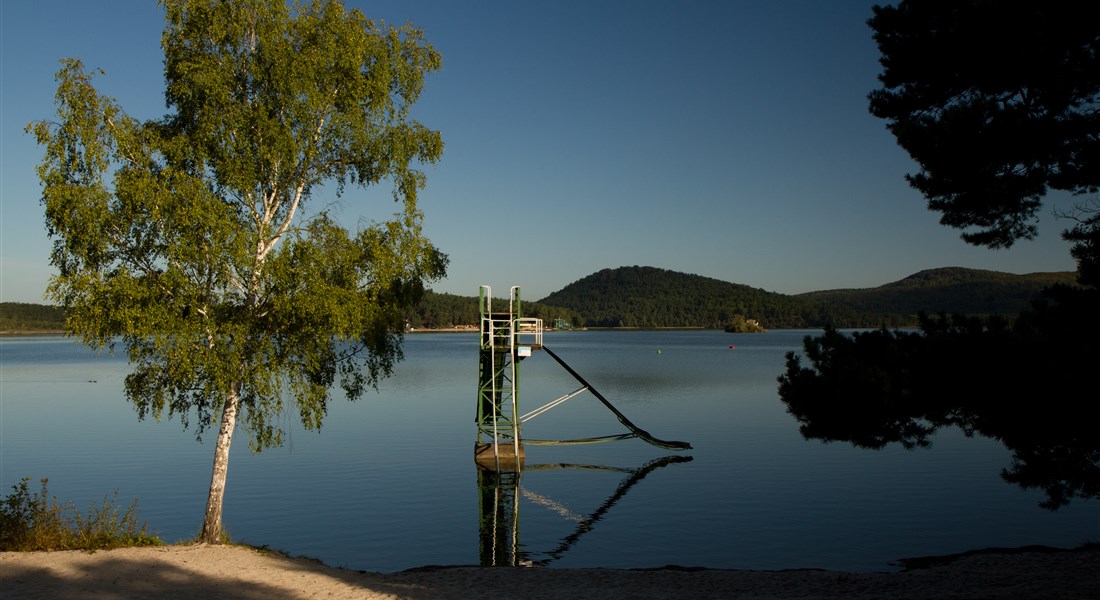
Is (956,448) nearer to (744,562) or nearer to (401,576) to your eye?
(744,562)

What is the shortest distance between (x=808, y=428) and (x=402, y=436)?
3382cm

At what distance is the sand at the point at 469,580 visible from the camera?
1395 cm

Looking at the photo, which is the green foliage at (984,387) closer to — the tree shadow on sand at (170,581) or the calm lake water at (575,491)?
the tree shadow on sand at (170,581)

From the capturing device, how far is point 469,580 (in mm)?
16719

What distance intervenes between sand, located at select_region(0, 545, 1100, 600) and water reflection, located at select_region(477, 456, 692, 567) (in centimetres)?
393

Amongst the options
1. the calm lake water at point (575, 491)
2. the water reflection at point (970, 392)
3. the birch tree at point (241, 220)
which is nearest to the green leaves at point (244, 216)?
the birch tree at point (241, 220)

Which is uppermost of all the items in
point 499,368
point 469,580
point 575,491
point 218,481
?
point 499,368

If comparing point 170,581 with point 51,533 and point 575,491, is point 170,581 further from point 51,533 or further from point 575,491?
point 575,491

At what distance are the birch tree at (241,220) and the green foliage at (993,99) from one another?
438 inches

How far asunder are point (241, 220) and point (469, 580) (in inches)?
387

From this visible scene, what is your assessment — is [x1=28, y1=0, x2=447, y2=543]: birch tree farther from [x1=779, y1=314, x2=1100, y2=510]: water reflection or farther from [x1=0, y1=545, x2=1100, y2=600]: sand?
[x1=779, y1=314, x2=1100, y2=510]: water reflection

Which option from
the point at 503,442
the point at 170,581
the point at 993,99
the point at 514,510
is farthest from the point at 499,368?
the point at 993,99

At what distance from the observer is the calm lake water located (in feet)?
74.2

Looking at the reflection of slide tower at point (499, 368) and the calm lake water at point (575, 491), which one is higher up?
the reflection of slide tower at point (499, 368)
